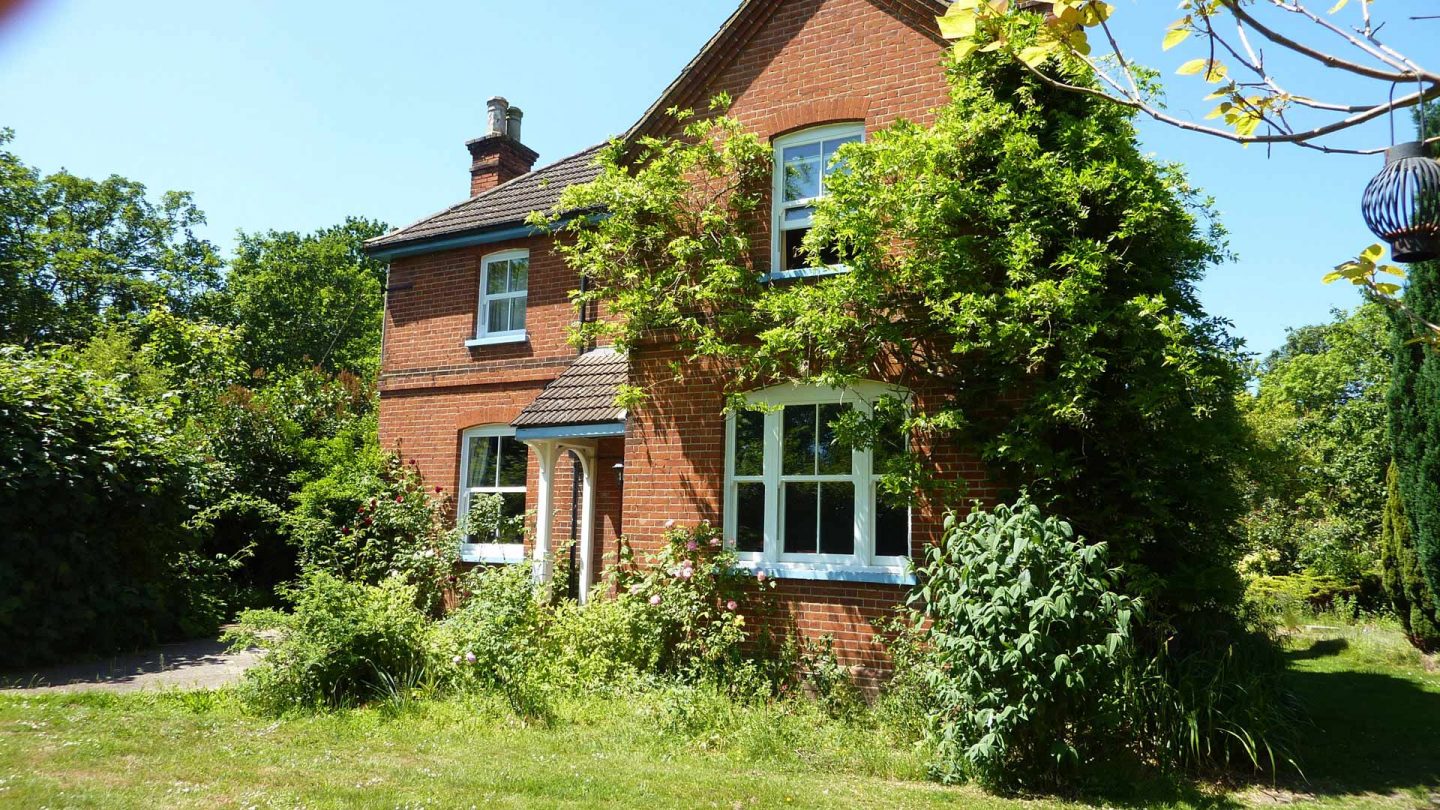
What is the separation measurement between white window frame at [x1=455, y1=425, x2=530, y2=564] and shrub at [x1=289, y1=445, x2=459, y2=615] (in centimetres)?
31

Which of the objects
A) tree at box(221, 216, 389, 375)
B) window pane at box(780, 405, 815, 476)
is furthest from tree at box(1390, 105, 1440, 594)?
tree at box(221, 216, 389, 375)

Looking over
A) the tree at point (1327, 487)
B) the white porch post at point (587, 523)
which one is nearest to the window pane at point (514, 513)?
the white porch post at point (587, 523)

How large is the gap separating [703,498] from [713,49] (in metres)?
5.48

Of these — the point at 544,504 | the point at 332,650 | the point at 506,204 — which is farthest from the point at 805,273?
the point at 506,204

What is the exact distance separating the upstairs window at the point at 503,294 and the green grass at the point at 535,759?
772 centimetres

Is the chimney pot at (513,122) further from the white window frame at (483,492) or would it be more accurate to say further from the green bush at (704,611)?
the green bush at (704,611)

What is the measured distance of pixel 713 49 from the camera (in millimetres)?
11297

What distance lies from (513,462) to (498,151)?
689 cm

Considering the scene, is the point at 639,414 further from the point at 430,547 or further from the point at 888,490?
the point at 430,547

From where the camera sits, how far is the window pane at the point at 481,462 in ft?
50.3

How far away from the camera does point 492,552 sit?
14.3m

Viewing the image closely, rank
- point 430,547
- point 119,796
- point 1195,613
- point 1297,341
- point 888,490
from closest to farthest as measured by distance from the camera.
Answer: point 119,796 < point 1195,613 < point 888,490 < point 430,547 < point 1297,341

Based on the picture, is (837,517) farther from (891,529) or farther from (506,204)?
(506,204)

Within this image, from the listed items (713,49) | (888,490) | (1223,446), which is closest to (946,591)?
(888,490)
